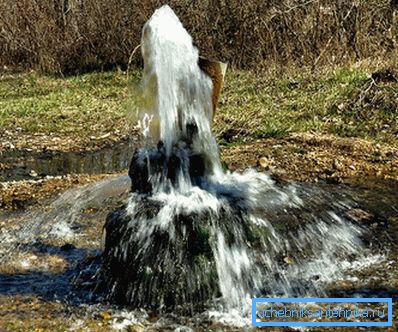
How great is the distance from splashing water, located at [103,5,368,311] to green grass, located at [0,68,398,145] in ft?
13.4

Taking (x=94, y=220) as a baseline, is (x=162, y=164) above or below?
above

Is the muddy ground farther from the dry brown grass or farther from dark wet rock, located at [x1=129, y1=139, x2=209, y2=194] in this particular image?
the dry brown grass

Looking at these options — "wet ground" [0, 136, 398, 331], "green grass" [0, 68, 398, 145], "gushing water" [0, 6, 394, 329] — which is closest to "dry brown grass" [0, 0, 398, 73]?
"green grass" [0, 68, 398, 145]

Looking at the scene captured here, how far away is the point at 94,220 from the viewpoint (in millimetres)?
5504

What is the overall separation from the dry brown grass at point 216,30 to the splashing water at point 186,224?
7782 millimetres

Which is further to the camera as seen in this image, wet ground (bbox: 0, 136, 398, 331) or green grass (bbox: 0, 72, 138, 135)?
green grass (bbox: 0, 72, 138, 135)

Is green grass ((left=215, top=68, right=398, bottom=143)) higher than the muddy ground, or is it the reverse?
green grass ((left=215, top=68, right=398, bottom=143))

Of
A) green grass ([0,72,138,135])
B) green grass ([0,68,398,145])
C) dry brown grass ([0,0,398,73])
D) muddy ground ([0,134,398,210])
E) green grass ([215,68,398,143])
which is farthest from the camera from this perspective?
dry brown grass ([0,0,398,73])

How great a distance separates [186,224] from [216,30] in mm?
11704

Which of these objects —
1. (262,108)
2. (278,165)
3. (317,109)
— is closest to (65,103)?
(262,108)

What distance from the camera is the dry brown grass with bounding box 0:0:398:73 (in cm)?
1190

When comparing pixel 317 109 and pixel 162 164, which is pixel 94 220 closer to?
pixel 162 164

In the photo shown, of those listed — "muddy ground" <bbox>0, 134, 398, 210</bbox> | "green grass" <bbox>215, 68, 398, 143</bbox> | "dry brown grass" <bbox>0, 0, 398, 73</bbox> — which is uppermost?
"dry brown grass" <bbox>0, 0, 398, 73</bbox>

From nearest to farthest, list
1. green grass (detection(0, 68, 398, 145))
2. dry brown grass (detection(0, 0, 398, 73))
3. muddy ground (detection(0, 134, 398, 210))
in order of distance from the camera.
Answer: muddy ground (detection(0, 134, 398, 210)) → green grass (detection(0, 68, 398, 145)) → dry brown grass (detection(0, 0, 398, 73))
